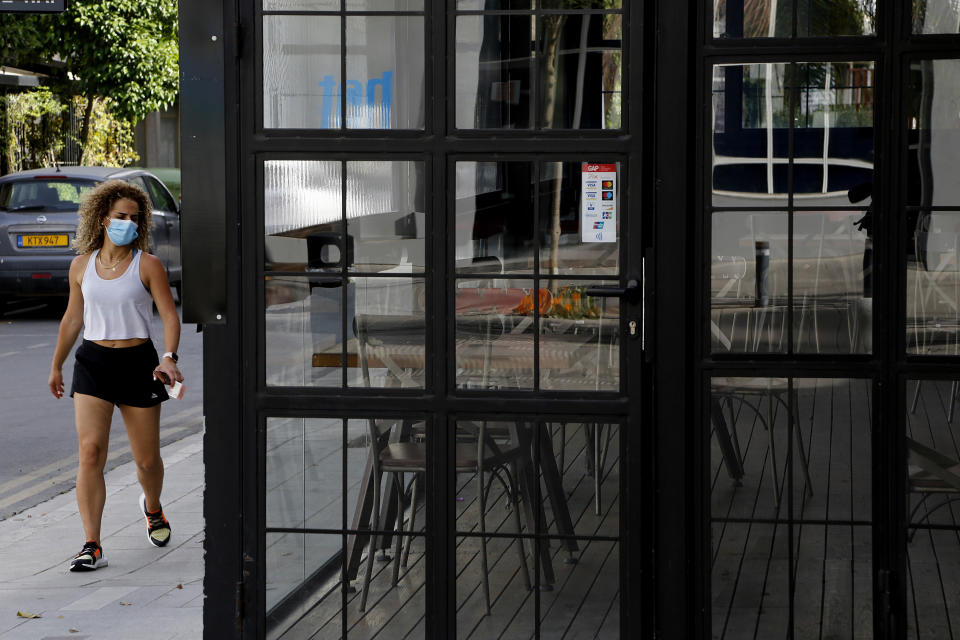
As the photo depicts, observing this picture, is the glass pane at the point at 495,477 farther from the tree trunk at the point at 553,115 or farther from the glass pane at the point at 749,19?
the glass pane at the point at 749,19

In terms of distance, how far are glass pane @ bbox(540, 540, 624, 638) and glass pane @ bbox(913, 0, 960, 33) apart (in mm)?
1924

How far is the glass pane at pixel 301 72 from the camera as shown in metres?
4.43

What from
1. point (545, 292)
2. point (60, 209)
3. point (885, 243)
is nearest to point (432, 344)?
point (545, 292)

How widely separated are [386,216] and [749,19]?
1.33 metres

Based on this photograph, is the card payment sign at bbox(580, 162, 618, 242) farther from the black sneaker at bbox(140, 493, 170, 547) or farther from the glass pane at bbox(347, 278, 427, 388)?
the black sneaker at bbox(140, 493, 170, 547)

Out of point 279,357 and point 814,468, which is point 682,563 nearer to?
point 814,468

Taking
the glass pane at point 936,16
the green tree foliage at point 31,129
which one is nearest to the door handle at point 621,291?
the glass pane at point 936,16

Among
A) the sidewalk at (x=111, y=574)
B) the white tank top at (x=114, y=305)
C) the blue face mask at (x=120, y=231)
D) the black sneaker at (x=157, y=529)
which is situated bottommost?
the sidewalk at (x=111, y=574)

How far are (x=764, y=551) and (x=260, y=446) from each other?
1711 millimetres

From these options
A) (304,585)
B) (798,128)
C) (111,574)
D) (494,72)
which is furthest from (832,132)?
(111,574)

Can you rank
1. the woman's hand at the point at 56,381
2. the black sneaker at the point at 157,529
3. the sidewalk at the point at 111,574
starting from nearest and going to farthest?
the sidewalk at the point at 111,574, the woman's hand at the point at 56,381, the black sneaker at the point at 157,529

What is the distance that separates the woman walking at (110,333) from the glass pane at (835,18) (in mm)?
3399

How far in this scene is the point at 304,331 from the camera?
14.9ft

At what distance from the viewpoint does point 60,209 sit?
52.6 feet
